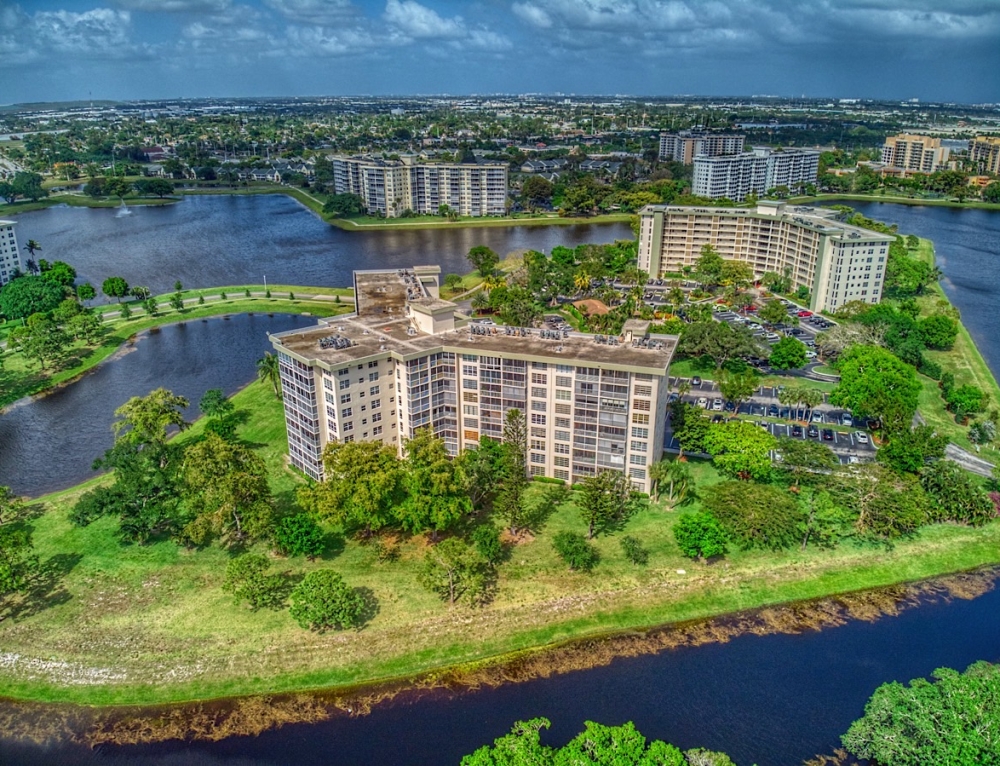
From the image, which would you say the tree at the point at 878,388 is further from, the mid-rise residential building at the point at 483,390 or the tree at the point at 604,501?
the tree at the point at 604,501

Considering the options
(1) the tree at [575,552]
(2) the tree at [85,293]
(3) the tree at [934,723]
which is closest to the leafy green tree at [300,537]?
(1) the tree at [575,552]

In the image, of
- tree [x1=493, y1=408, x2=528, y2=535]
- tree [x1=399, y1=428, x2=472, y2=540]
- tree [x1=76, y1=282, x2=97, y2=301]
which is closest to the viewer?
tree [x1=399, y1=428, x2=472, y2=540]

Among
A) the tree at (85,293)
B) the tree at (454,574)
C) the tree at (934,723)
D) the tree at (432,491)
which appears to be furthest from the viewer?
the tree at (85,293)

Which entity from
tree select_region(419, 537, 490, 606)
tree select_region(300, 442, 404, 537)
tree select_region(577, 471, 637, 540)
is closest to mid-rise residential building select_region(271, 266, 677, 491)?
tree select_region(577, 471, 637, 540)

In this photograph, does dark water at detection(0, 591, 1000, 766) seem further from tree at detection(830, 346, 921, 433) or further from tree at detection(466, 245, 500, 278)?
tree at detection(466, 245, 500, 278)

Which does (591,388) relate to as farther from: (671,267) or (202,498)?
(671,267)

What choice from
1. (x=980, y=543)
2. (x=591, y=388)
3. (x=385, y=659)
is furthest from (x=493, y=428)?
(x=980, y=543)

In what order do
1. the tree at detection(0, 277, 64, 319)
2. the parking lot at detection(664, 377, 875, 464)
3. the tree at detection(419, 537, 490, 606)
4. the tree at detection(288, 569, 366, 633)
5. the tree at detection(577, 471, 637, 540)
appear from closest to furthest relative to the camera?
the tree at detection(288, 569, 366, 633), the tree at detection(419, 537, 490, 606), the tree at detection(577, 471, 637, 540), the parking lot at detection(664, 377, 875, 464), the tree at detection(0, 277, 64, 319)
